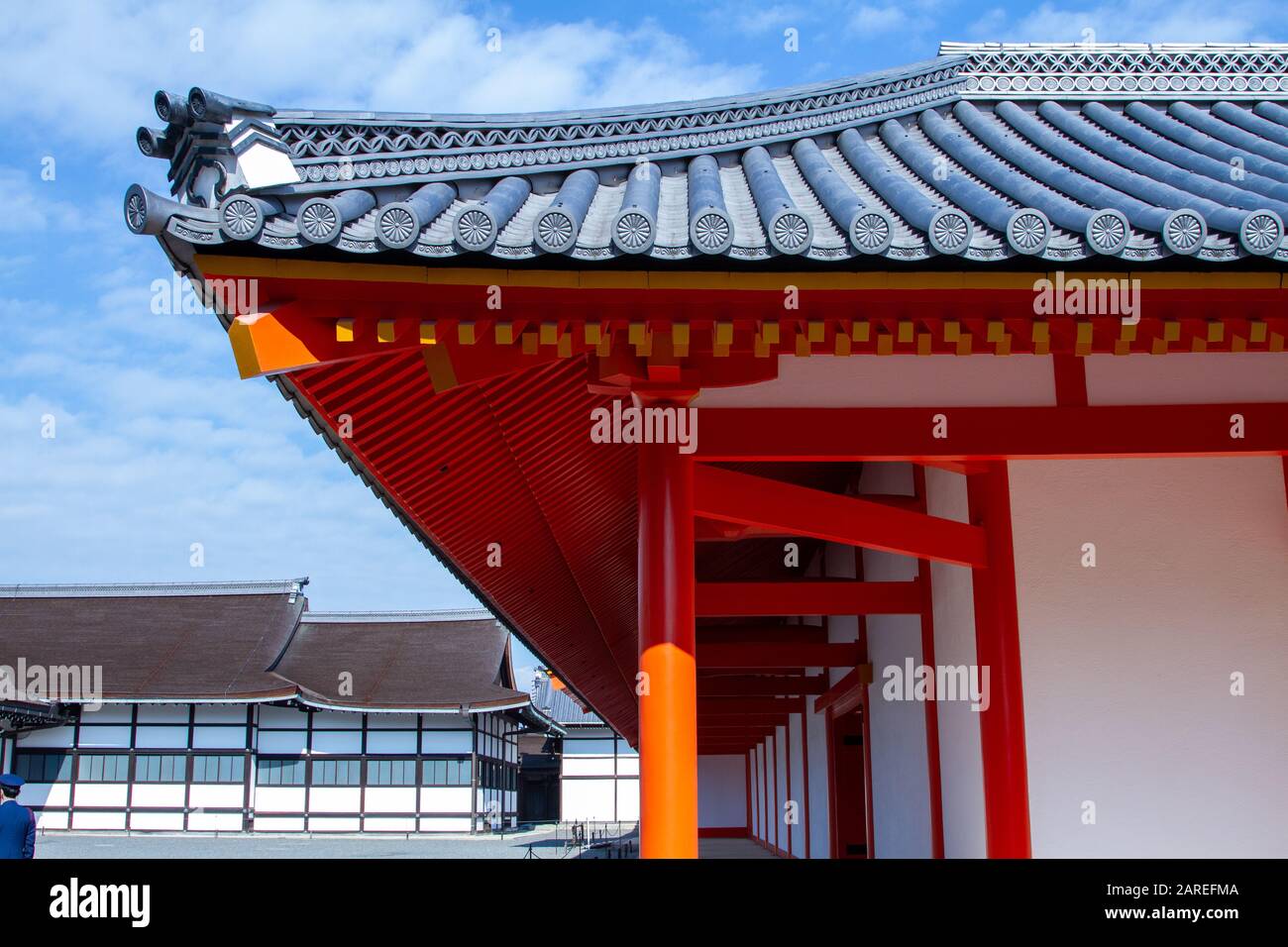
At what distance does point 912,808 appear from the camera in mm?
7602

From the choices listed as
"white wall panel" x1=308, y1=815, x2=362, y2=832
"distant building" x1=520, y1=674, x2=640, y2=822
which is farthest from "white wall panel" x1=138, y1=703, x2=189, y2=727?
"distant building" x1=520, y1=674, x2=640, y2=822

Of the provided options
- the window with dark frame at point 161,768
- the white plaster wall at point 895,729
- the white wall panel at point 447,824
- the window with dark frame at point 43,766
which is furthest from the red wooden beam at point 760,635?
the window with dark frame at point 43,766

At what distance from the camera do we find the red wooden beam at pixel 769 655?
9.92 metres

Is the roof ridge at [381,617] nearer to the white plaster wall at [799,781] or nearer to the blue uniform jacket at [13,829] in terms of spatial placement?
the white plaster wall at [799,781]

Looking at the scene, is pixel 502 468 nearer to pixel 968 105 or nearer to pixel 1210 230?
pixel 968 105

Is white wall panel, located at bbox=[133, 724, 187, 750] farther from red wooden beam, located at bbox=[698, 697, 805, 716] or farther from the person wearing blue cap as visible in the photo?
the person wearing blue cap

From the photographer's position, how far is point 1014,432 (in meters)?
4.61

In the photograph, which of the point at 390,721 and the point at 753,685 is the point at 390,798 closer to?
the point at 390,721

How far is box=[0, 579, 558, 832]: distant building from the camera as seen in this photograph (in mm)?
25250

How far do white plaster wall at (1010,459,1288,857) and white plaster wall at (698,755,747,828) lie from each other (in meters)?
23.0

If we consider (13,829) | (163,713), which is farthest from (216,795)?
(13,829)

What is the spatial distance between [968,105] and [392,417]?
3497mm

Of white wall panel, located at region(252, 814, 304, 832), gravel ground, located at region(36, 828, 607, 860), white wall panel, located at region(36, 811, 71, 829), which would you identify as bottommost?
gravel ground, located at region(36, 828, 607, 860)

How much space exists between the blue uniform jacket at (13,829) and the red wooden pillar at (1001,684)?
5.78 meters
